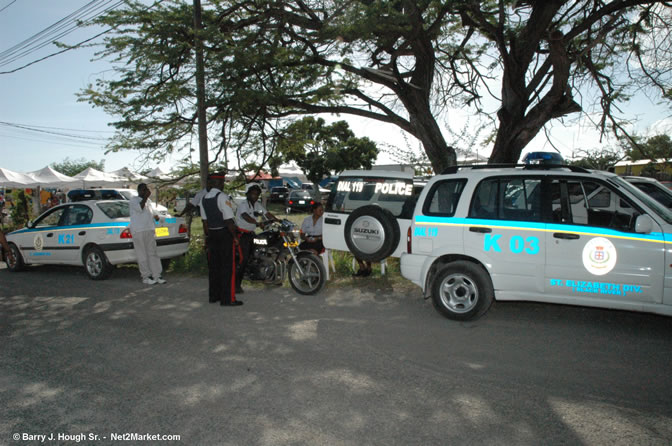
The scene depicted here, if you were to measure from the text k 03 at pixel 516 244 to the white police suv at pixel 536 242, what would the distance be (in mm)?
11

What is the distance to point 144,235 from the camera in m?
8.80

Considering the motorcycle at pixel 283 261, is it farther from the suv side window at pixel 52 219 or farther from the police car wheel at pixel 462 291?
the suv side window at pixel 52 219

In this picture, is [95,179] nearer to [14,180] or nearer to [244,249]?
[14,180]

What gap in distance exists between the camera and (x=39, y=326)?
6105mm

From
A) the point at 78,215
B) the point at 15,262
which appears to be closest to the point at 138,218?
the point at 78,215

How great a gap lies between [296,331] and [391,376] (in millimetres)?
1768

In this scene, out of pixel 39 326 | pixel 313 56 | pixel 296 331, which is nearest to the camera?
pixel 296 331

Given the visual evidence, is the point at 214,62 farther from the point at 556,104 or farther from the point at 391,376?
the point at 391,376

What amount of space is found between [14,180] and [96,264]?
21176mm

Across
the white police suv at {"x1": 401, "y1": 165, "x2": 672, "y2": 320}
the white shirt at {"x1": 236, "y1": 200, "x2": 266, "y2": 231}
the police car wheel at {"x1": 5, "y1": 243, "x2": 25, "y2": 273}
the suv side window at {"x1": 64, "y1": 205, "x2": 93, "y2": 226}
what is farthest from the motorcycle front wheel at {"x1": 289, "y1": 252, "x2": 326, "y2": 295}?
the police car wheel at {"x1": 5, "y1": 243, "x2": 25, "y2": 273}

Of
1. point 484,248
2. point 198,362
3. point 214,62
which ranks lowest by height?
point 198,362

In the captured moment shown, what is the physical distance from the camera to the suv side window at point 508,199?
18.8 ft

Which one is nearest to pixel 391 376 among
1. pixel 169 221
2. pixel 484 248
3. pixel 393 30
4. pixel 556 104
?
pixel 484 248

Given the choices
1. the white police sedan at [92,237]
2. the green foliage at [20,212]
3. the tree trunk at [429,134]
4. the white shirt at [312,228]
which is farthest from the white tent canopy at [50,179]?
the white shirt at [312,228]
